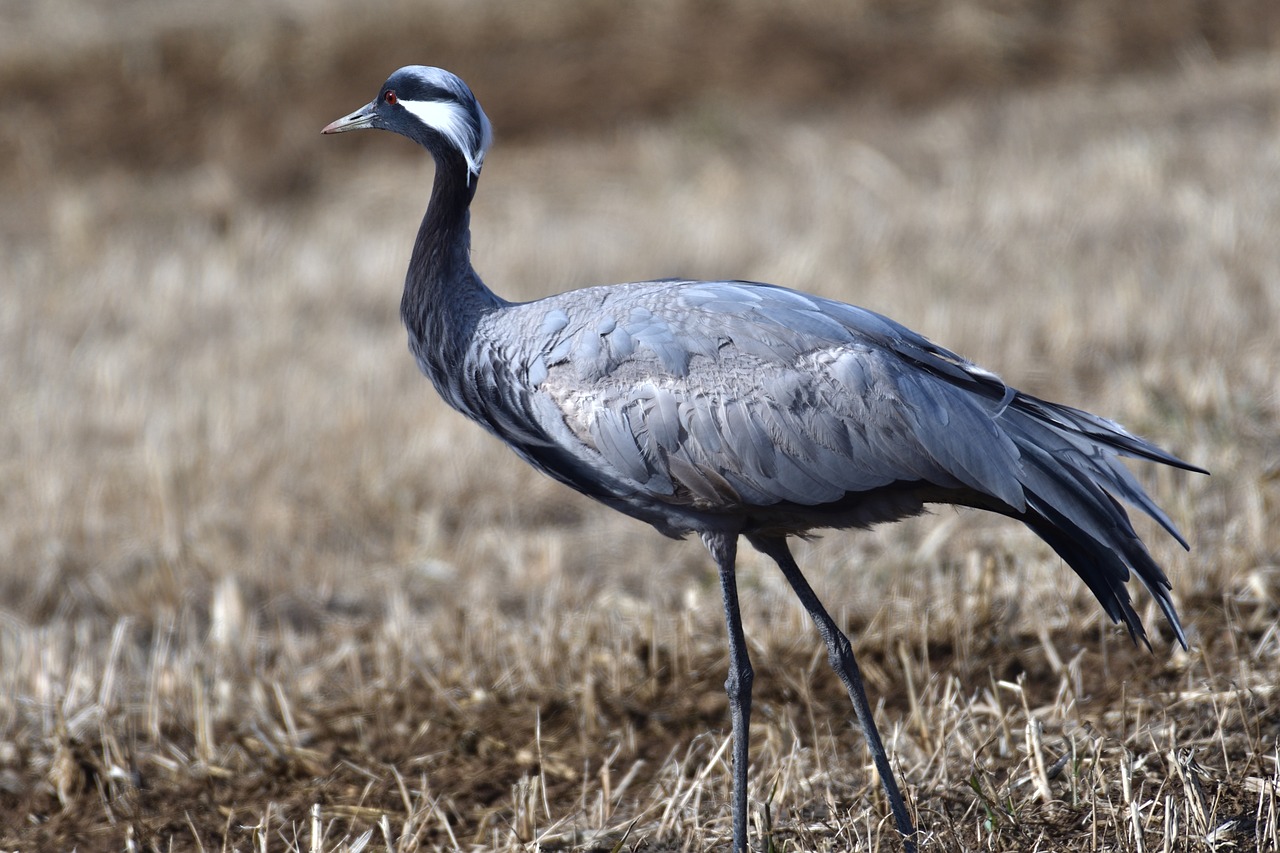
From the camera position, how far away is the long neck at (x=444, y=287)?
14.7 feet

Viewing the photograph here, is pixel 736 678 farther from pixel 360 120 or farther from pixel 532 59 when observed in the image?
pixel 532 59

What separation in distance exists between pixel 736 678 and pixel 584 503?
3.60 m

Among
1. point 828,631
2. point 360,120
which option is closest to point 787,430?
point 828,631

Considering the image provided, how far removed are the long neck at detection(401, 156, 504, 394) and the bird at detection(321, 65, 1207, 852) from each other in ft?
0.56

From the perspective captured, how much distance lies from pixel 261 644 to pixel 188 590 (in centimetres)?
86

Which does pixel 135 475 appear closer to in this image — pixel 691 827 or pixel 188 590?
pixel 188 590

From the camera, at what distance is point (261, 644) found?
6133 millimetres

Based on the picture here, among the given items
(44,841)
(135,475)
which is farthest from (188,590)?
(44,841)

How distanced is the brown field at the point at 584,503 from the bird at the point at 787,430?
0.63m

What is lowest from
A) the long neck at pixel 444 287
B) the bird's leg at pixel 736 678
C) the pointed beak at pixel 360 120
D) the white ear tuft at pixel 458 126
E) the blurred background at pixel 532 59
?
the bird's leg at pixel 736 678

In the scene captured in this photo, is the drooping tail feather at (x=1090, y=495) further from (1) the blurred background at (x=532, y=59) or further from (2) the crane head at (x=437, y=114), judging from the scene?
(1) the blurred background at (x=532, y=59)

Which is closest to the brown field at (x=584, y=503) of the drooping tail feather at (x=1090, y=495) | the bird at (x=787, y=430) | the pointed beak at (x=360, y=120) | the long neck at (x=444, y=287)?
the drooping tail feather at (x=1090, y=495)

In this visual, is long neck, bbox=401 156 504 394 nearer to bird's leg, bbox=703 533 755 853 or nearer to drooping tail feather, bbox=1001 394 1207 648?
A: bird's leg, bbox=703 533 755 853

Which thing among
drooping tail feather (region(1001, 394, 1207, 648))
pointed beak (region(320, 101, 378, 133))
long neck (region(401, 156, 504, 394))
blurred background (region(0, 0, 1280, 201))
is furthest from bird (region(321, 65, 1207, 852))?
blurred background (region(0, 0, 1280, 201))
